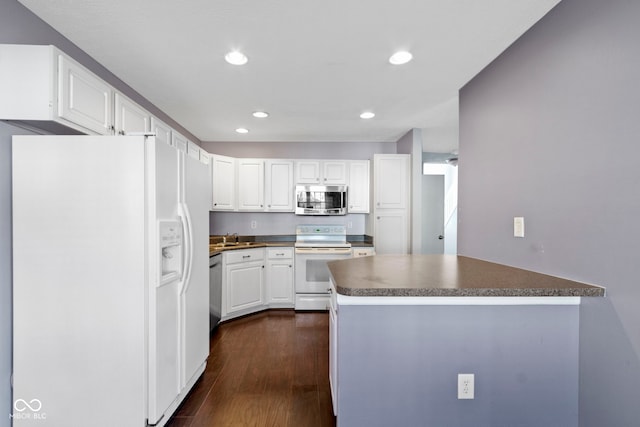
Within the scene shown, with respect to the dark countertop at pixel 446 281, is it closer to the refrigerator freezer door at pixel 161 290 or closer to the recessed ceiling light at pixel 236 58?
the refrigerator freezer door at pixel 161 290

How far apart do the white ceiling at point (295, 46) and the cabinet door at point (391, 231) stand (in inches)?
52.7

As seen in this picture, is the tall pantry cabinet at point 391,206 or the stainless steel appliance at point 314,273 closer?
the stainless steel appliance at point 314,273

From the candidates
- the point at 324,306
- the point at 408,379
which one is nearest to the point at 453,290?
the point at 408,379

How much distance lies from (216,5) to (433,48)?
53.6 inches

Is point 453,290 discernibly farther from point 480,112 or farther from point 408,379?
point 480,112

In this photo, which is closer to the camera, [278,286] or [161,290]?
[161,290]

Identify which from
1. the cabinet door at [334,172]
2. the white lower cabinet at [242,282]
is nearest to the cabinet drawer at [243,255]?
the white lower cabinet at [242,282]

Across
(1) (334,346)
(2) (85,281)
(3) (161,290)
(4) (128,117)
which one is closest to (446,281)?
(1) (334,346)

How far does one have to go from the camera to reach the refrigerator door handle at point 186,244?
180 cm

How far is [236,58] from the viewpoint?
1992mm

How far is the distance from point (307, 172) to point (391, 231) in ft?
4.67

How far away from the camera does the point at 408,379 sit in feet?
4.40

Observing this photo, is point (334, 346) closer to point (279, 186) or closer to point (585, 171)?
point (585, 171)

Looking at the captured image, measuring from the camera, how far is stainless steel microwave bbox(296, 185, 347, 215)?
3.97 meters
